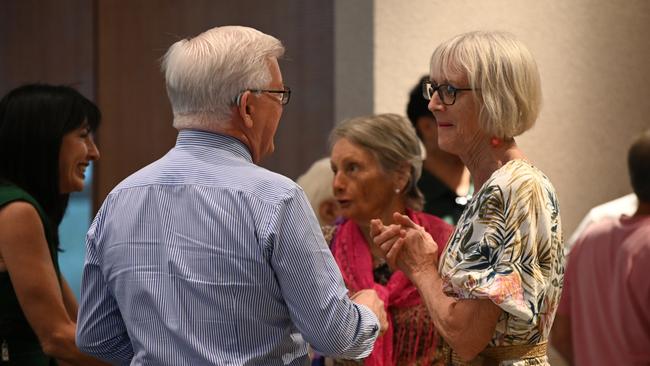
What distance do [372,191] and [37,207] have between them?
933mm

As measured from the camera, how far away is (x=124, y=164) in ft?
16.1

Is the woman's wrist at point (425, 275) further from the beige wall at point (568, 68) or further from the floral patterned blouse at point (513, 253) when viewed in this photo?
the beige wall at point (568, 68)

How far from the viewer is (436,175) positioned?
154 inches

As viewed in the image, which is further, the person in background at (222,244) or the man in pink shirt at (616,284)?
the man in pink shirt at (616,284)

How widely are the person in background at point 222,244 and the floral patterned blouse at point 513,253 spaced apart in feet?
0.77

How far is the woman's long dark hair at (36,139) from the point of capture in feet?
9.30

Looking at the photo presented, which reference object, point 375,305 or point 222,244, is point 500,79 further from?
point 222,244

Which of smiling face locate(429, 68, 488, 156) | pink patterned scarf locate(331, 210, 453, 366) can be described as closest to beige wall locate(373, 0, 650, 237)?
pink patterned scarf locate(331, 210, 453, 366)

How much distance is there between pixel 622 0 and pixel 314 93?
135cm

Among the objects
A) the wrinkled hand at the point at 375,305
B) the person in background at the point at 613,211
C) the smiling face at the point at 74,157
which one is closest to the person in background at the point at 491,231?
the wrinkled hand at the point at 375,305

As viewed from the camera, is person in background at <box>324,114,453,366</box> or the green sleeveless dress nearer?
the green sleeveless dress

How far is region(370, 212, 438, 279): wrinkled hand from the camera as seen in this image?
2.24 meters

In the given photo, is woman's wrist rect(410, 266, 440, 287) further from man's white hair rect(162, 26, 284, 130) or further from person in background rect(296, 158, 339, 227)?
person in background rect(296, 158, 339, 227)

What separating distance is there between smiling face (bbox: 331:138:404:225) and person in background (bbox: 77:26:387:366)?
3.02 feet
